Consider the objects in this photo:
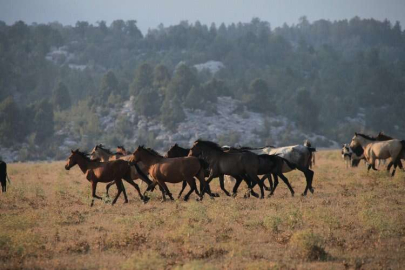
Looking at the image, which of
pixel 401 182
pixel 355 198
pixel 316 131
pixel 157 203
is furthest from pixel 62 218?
pixel 316 131

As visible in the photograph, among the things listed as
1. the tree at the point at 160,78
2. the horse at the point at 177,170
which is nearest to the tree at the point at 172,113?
the tree at the point at 160,78

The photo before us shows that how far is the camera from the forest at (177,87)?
107625 mm

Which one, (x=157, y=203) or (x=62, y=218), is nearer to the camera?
(x=62, y=218)

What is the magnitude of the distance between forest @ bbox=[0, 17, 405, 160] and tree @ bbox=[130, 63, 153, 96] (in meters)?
0.20

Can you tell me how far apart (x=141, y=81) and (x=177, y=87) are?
9.42 m

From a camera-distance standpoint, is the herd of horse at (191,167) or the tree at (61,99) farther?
the tree at (61,99)

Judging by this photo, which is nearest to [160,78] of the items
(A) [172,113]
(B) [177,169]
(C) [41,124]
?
(A) [172,113]

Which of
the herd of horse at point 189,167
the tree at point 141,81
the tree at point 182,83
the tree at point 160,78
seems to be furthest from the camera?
the tree at point 141,81

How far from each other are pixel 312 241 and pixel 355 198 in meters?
7.66

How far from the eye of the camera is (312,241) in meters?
11.4

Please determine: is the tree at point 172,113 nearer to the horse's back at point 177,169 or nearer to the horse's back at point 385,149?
the horse's back at point 385,149

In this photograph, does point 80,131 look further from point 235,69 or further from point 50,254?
point 50,254

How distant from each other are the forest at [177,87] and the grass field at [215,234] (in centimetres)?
8100

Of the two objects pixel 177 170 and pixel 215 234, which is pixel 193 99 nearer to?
pixel 177 170
